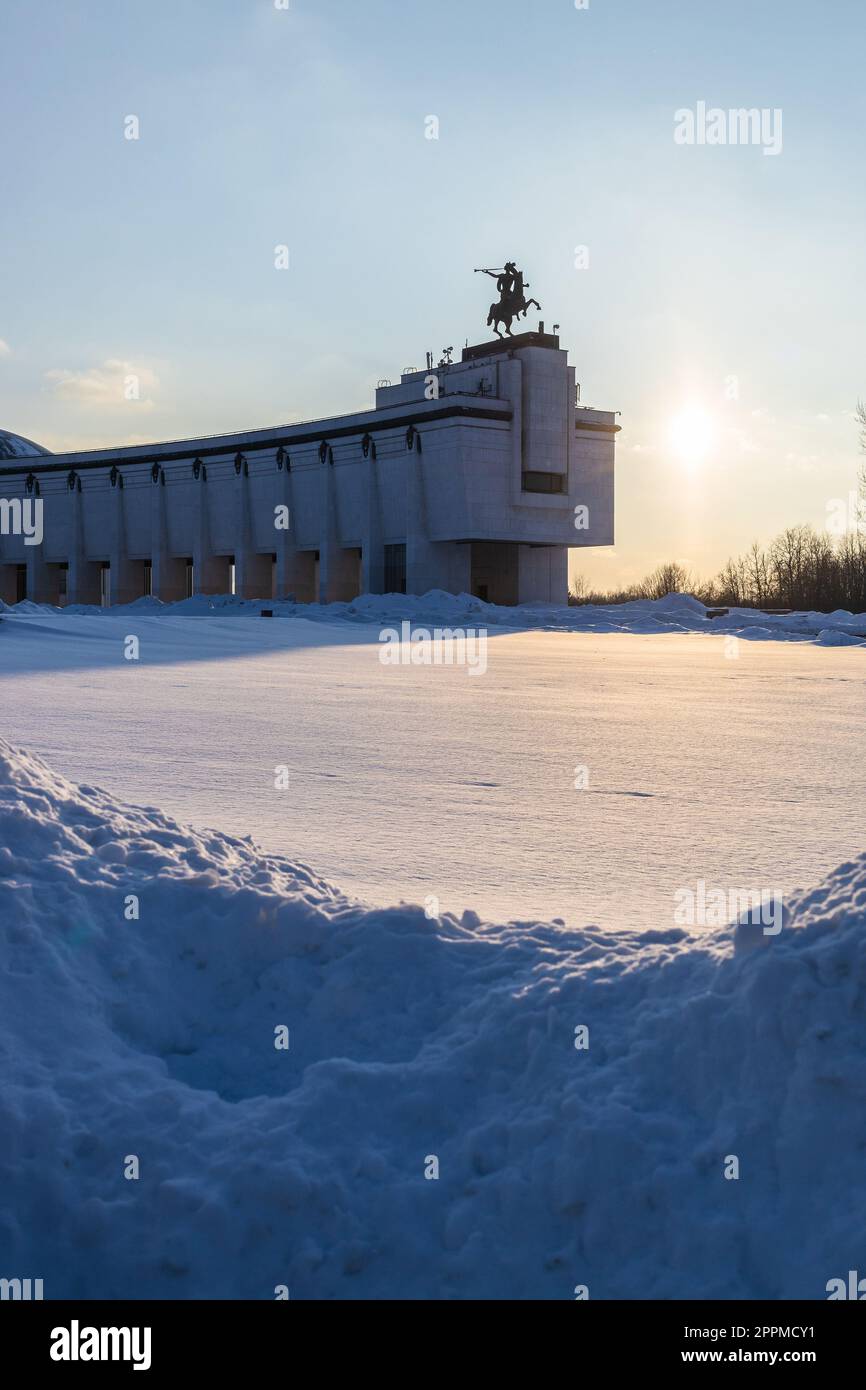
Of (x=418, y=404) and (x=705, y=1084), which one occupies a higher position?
(x=418, y=404)

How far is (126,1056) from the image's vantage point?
3193mm

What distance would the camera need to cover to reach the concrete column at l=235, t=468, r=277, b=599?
57125 millimetres

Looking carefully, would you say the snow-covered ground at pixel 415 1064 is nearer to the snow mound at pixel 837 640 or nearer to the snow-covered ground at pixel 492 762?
the snow-covered ground at pixel 492 762

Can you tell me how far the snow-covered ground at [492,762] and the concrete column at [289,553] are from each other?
3597 centimetres

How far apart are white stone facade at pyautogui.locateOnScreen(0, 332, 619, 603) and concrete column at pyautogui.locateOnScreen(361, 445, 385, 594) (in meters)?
0.08

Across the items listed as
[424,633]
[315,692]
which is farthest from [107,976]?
[424,633]

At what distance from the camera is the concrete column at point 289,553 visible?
55250mm

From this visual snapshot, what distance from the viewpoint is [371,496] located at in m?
51.7

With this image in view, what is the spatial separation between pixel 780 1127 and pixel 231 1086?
1529mm

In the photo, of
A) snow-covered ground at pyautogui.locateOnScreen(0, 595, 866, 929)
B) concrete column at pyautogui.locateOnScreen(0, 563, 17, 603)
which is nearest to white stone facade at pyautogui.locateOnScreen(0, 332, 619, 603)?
concrete column at pyautogui.locateOnScreen(0, 563, 17, 603)

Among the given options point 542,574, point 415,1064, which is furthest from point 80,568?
point 415,1064

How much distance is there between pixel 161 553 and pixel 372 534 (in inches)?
601
